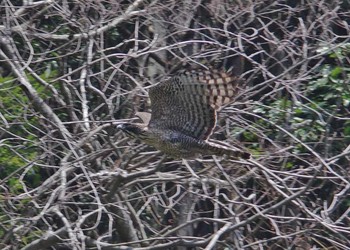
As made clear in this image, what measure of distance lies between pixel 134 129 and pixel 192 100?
16.9 inches

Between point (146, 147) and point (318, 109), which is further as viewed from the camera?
point (318, 109)

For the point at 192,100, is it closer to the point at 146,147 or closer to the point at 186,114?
the point at 186,114

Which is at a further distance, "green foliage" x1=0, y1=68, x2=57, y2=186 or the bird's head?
"green foliage" x1=0, y1=68, x2=57, y2=186

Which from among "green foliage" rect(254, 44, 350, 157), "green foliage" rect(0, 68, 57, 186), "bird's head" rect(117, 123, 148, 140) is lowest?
"green foliage" rect(254, 44, 350, 157)

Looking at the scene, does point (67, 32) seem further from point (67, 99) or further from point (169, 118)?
point (169, 118)

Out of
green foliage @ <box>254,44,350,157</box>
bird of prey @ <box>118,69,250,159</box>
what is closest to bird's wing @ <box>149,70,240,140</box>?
bird of prey @ <box>118,69,250,159</box>

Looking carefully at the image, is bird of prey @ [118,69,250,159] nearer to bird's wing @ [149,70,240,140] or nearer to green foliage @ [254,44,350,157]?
bird's wing @ [149,70,240,140]

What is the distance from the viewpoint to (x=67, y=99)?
22.8ft

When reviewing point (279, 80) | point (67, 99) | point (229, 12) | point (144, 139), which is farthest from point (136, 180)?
point (229, 12)

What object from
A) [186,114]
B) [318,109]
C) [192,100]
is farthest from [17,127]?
[318,109]

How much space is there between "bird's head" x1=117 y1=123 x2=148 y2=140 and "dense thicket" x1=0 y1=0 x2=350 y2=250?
9 centimetres

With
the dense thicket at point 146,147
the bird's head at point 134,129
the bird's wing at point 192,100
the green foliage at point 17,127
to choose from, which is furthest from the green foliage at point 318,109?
the green foliage at point 17,127

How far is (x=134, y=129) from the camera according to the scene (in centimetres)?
635

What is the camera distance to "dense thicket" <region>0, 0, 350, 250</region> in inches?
245
